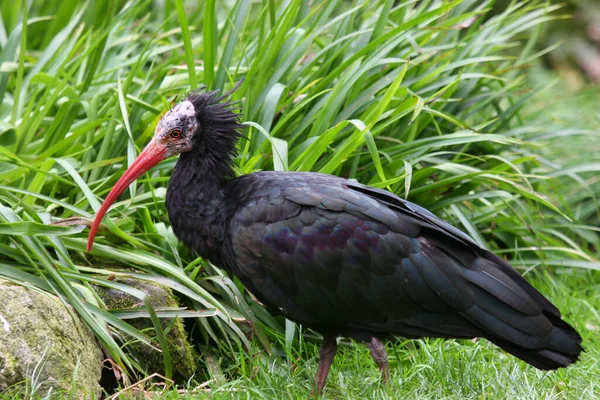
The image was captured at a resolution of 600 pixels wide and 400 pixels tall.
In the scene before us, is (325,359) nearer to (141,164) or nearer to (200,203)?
(200,203)

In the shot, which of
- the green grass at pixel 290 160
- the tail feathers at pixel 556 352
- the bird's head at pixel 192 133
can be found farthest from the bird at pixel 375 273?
the bird's head at pixel 192 133

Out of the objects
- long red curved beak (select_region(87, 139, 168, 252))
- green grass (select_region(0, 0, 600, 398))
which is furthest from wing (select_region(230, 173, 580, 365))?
long red curved beak (select_region(87, 139, 168, 252))

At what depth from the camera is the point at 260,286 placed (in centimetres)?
396

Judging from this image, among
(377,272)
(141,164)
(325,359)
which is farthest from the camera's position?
(141,164)

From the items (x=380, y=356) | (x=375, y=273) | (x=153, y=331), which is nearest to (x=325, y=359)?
(x=380, y=356)

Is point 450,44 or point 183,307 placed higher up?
point 450,44

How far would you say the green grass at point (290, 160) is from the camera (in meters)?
4.21

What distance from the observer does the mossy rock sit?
169 inches

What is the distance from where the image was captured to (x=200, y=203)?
4156 millimetres

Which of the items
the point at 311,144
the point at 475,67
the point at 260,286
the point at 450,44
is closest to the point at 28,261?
the point at 260,286

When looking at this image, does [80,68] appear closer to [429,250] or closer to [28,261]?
[28,261]

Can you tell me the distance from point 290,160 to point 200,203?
0.99 metres

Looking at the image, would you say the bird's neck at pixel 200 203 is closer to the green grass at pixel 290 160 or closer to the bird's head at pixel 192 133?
the bird's head at pixel 192 133

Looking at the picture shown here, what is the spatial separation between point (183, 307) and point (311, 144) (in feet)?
3.67
